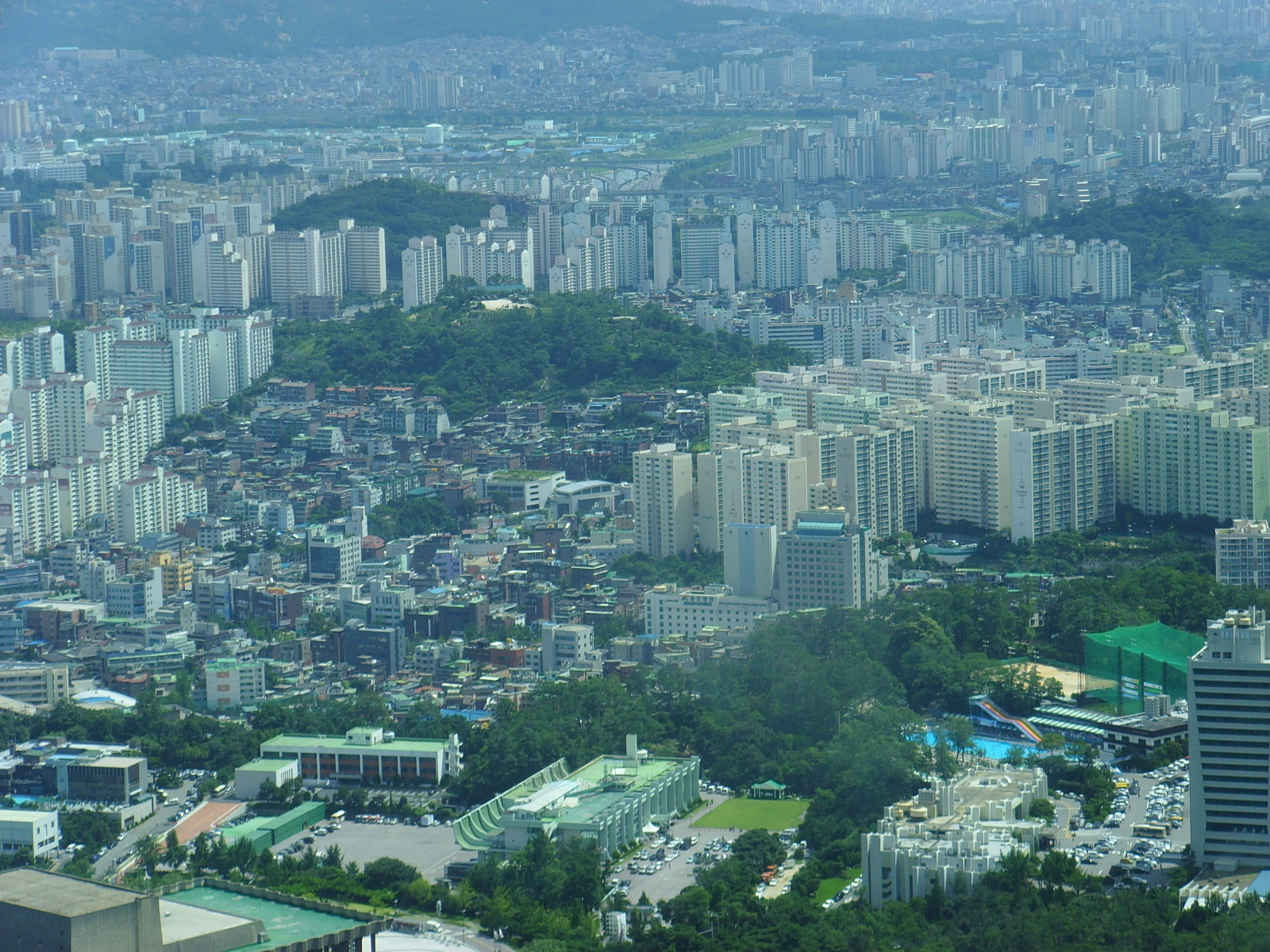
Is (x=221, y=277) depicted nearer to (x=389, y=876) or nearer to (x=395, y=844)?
(x=395, y=844)

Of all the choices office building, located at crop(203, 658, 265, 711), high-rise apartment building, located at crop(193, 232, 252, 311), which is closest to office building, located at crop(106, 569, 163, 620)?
office building, located at crop(203, 658, 265, 711)

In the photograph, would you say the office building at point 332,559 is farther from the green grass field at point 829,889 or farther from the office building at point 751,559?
the green grass field at point 829,889

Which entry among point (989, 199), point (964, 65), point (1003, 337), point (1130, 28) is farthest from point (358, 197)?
point (1130, 28)

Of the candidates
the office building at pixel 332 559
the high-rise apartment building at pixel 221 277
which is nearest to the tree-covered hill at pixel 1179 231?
the high-rise apartment building at pixel 221 277

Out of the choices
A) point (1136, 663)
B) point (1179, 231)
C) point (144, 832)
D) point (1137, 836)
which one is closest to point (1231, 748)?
point (1137, 836)

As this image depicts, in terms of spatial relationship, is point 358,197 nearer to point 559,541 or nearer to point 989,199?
point 989,199
